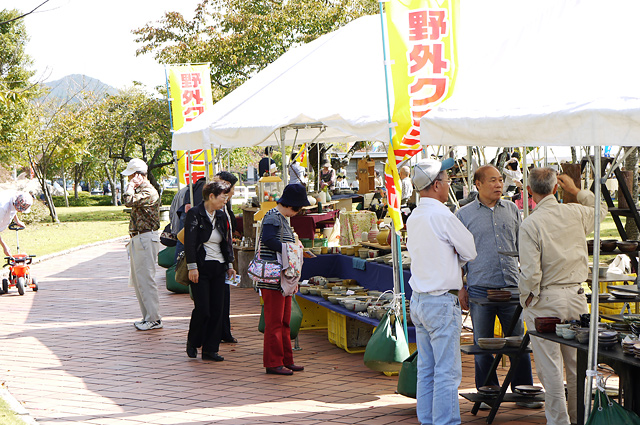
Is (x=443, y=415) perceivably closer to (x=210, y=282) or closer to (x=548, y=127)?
(x=548, y=127)

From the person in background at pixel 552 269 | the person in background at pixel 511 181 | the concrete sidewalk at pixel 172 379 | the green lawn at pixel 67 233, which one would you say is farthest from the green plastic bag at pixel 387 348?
the green lawn at pixel 67 233

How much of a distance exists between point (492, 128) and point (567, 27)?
1.05 m

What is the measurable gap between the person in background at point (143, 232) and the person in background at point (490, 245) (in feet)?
14.1

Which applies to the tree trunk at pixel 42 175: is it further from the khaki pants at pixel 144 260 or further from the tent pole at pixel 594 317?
the tent pole at pixel 594 317

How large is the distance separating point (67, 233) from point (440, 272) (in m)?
22.6

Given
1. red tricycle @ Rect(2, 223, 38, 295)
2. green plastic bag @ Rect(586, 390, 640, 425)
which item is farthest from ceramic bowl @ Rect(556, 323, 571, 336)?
red tricycle @ Rect(2, 223, 38, 295)

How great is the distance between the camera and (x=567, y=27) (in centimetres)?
520

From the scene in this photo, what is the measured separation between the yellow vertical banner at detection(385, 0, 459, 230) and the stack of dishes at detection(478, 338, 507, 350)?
67.7 inches

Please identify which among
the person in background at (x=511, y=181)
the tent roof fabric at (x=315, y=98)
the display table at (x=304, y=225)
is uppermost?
the tent roof fabric at (x=315, y=98)

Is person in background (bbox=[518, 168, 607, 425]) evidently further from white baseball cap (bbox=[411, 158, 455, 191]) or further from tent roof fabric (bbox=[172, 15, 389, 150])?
tent roof fabric (bbox=[172, 15, 389, 150])

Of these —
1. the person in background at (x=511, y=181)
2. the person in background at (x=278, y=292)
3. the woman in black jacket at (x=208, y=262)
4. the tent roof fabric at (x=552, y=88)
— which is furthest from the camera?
the person in background at (x=511, y=181)

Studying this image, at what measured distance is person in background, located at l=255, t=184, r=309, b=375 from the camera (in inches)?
269

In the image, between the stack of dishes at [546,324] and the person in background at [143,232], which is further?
the person in background at [143,232]

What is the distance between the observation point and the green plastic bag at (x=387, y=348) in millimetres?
6637
